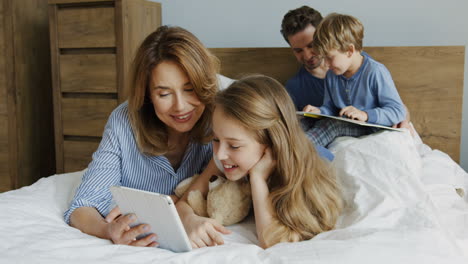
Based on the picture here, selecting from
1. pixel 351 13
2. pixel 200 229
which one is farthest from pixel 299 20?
pixel 200 229

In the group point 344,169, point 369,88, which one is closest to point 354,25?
point 369,88

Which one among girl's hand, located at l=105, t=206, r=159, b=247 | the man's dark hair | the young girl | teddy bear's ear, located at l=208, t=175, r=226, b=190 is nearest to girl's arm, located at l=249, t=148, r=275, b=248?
the young girl

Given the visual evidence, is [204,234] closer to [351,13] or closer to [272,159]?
[272,159]

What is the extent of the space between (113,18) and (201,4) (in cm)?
50

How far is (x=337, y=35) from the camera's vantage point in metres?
1.74

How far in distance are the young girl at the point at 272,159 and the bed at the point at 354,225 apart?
0.18 feet

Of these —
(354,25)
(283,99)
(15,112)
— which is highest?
(354,25)

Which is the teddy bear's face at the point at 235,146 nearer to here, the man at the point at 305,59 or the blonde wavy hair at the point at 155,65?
the blonde wavy hair at the point at 155,65

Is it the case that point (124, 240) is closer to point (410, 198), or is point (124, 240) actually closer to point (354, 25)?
point (410, 198)

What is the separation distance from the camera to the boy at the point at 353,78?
1.68 m

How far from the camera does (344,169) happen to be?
1.17 metres

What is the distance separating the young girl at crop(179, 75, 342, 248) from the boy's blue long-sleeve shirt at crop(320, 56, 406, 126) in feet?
2.23

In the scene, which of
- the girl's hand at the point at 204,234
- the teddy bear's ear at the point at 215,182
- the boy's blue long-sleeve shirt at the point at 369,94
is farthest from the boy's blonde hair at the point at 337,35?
the girl's hand at the point at 204,234

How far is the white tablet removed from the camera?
837mm
